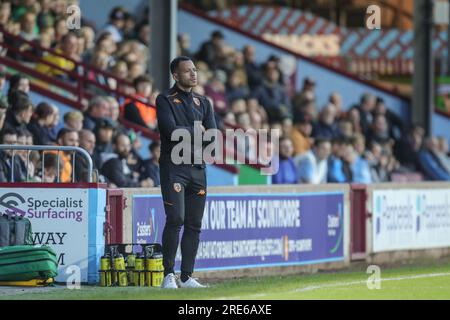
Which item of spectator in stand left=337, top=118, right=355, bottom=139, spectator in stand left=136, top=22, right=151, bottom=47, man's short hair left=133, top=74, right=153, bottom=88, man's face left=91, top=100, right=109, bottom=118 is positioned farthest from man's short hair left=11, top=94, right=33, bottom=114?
spectator in stand left=337, top=118, right=355, bottom=139

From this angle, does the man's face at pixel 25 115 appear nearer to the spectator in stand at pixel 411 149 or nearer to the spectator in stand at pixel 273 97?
the spectator in stand at pixel 273 97

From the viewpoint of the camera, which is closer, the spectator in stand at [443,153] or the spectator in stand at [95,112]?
the spectator in stand at [95,112]

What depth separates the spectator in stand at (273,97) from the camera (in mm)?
24906

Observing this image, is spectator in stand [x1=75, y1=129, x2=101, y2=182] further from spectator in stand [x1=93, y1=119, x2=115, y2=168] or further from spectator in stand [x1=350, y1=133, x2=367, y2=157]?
spectator in stand [x1=350, y1=133, x2=367, y2=157]

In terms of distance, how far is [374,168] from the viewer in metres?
24.2

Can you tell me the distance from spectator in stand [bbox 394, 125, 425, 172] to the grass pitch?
34.0 feet

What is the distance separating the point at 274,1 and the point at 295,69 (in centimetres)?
514

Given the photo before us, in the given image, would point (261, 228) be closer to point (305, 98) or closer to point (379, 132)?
point (305, 98)

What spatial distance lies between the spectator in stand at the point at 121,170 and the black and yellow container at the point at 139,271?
3.28 m

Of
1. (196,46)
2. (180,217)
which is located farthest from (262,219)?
(196,46)

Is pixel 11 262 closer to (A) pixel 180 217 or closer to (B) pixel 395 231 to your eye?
(A) pixel 180 217

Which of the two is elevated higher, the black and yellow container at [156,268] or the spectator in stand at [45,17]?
→ the spectator in stand at [45,17]

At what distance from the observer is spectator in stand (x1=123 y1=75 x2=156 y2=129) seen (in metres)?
20.4

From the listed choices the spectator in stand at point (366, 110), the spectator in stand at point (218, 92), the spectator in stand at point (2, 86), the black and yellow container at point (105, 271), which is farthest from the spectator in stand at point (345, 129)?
the black and yellow container at point (105, 271)
